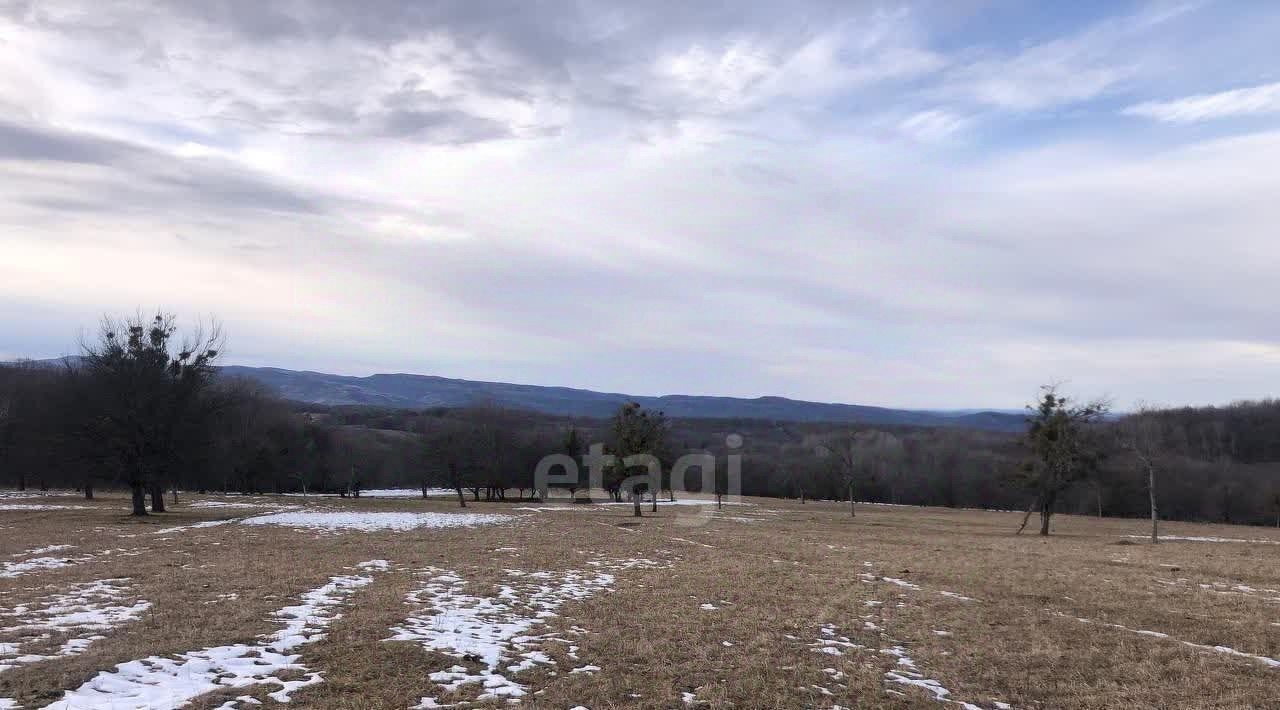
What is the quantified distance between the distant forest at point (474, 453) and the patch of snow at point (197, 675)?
33247 mm

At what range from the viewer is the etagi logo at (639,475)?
51625mm

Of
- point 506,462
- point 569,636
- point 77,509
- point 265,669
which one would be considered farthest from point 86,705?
point 506,462

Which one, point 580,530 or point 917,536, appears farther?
point 917,536

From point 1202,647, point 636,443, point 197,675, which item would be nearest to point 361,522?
point 636,443

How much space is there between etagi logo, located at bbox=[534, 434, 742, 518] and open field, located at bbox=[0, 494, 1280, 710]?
2789 centimetres

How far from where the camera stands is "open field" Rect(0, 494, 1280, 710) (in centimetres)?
834

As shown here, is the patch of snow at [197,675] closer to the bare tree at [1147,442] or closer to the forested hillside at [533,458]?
the forested hillside at [533,458]

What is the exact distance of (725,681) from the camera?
9.12 m

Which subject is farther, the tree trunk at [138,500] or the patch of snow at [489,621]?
the tree trunk at [138,500]

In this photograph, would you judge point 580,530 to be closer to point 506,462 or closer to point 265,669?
point 265,669

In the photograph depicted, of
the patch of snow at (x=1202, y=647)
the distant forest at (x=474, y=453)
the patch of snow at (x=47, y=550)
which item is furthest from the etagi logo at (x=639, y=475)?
the patch of snow at (x=1202, y=647)

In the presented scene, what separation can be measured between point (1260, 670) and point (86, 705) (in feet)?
47.4

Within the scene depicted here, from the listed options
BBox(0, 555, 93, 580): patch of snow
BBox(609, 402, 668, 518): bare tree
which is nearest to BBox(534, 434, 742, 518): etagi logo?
BBox(609, 402, 668, 518): bare tree

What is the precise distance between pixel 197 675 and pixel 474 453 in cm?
6635
